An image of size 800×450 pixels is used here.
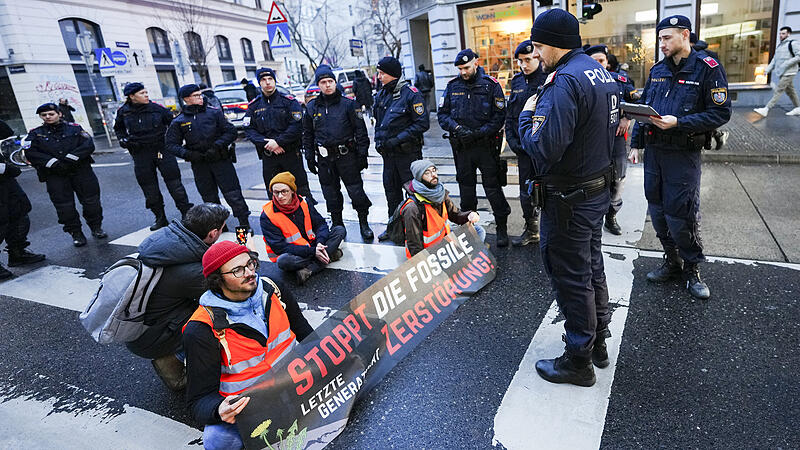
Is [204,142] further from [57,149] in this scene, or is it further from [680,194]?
[680,194]

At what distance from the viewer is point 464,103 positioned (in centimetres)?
498

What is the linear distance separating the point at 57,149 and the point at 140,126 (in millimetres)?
1033

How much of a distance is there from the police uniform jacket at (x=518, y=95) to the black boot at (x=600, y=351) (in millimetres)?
1979

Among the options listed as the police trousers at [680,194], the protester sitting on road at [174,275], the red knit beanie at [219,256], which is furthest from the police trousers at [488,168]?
the red knit beanie at [219,256]

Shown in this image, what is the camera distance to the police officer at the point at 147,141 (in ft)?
21.4

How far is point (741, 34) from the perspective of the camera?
12461 mm

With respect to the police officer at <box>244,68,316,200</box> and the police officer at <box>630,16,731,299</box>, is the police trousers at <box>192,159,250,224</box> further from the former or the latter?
the police officer at <box>630,16,731,299</box>

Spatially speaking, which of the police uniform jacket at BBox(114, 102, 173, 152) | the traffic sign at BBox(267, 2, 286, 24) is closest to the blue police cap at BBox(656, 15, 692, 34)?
the police uniform jacket at BBox(114, 102, 173, 152)

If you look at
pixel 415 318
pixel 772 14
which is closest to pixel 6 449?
pixel 415 318

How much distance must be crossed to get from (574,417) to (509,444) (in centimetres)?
42

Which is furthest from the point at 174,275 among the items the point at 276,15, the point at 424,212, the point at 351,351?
the point at 276,15

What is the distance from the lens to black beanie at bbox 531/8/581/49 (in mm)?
2482

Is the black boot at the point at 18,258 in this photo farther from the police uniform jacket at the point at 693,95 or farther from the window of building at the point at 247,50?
the window of building at the point at 247,50

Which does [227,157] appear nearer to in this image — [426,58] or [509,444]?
[509,444]
